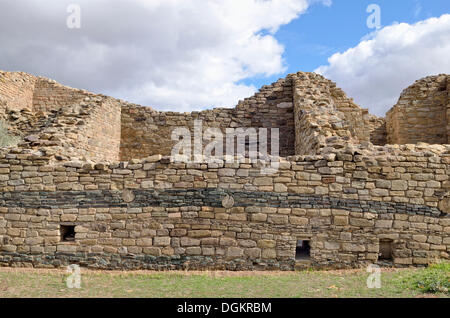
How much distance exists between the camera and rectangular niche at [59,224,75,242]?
317 inches

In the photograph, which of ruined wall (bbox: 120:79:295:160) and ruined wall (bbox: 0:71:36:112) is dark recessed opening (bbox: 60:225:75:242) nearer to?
ruined wall (bbox: 120:79:295:160)

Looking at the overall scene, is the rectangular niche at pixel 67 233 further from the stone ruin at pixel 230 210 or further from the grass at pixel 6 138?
the grass at pixel 6 138

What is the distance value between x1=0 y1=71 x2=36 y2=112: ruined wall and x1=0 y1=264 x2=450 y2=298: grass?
11.9 metres

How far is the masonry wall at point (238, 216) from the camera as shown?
24.8ft

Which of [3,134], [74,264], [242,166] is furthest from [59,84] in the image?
[242,166]

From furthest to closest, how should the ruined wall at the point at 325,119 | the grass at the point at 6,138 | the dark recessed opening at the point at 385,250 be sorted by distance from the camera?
1. the grass at the point at 6,138
2. the ruined wall at the point at 325,119
3. the dark recessed opening at the point at 385,250

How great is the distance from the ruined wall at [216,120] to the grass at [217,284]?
239 inches

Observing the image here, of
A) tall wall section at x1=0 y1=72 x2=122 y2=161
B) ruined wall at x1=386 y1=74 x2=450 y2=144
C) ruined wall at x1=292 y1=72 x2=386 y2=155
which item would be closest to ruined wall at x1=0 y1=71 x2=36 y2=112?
tall wall section at x1=0 y1=72 x2=122 y2=161

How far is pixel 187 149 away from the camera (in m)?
12.8
